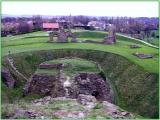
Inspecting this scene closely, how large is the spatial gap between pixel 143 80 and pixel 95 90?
4468 mm

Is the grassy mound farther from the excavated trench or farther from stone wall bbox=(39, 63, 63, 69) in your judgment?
stone wall bbox=(39, 63, 63, 69)

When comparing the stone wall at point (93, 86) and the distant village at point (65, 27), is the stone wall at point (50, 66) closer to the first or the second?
the stone wall at point (93, 86)

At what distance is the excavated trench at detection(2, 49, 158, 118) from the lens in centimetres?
3116

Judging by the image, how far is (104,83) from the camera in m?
34.6

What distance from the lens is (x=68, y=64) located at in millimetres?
37406

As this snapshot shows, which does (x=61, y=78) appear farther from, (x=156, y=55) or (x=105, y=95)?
(x=156, y=55)

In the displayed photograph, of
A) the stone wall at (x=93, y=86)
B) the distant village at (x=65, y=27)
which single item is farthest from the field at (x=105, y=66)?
the distant village at (x=65, y=27)

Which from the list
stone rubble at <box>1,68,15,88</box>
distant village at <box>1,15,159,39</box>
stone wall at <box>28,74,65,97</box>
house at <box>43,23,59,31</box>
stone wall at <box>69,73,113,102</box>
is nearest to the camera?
stone wall at <box>28,74,65,97</box>

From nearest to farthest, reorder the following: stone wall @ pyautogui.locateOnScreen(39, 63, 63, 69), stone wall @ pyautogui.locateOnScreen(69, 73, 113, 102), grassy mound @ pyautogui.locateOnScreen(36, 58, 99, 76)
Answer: stone wall @ pyautogui.locateOnScreen(69, 73, 113, 102) → grassy mound @ pyautogui.locateOnScreen(36, 58, 99, 76) → stone wall @ pyautogui.locateOnScreen(39, 63, 63, 69)

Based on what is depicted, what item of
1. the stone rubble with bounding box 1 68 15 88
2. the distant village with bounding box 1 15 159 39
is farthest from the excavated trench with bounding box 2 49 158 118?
the distant village with bounding box 1 15 159 39

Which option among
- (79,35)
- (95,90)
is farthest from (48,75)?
(79,35)

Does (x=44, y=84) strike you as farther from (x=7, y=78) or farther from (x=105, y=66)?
(x=105, y=66)

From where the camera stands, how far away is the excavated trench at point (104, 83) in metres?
31.2

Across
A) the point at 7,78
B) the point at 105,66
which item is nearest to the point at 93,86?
the point at 7,78
